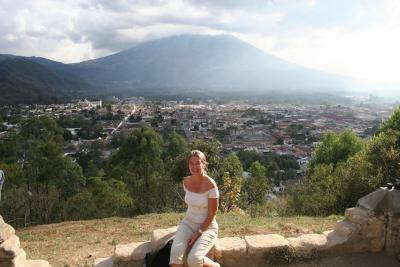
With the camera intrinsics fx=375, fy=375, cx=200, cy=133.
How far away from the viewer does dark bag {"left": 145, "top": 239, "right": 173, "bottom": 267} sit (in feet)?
18.5

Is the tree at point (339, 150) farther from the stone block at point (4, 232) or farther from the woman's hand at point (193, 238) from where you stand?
the stone block at point (4, 232)

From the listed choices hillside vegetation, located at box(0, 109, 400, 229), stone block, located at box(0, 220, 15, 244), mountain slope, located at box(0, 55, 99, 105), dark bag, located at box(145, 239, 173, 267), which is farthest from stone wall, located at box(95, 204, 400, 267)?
mountain slope, located at box(0, 55, 99, 105)

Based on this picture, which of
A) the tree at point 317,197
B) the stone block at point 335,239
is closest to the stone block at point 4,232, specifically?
the stone block at point 335,239

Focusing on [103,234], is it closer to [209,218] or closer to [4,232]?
[4,232]

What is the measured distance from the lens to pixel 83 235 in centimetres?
906

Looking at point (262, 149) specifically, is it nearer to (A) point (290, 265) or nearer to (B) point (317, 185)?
(B) point (317, 185)

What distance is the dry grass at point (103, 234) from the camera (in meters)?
7.41

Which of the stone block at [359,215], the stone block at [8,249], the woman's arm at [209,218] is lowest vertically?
the stone block at [8,249]

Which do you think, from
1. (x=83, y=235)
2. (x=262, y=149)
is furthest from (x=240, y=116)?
(x=83, y=235)

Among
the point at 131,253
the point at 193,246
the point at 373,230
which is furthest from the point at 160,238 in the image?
the point at 373,230

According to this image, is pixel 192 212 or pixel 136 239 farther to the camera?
pixel 136 239

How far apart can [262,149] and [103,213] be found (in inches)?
1633

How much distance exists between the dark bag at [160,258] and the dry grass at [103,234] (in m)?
1.70

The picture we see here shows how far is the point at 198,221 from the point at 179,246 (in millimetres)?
449
